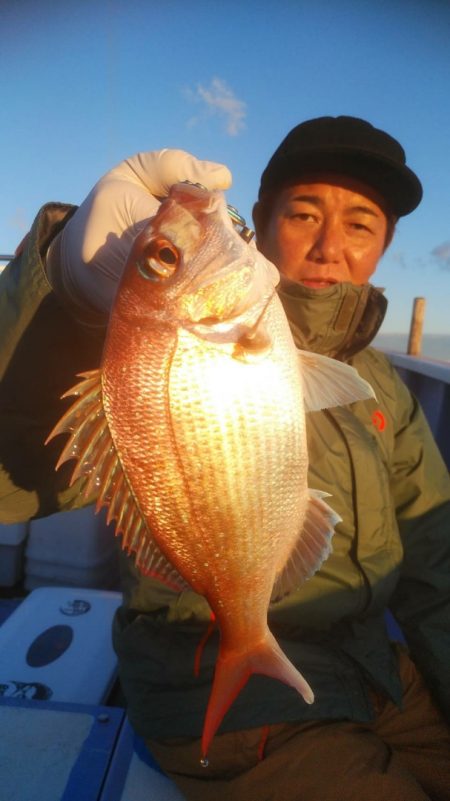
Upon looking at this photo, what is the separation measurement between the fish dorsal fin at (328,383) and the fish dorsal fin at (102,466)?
1.70 ft

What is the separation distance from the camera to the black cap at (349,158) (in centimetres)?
194

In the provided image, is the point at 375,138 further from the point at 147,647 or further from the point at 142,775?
the point at 142,775

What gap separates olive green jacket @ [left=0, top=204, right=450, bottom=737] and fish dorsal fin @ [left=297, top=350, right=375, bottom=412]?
641mm

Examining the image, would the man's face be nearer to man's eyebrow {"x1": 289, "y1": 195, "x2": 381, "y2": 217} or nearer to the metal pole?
man's eyebrow {"x1": 289, "y1": 195, "x2": 381, "y2": 217}

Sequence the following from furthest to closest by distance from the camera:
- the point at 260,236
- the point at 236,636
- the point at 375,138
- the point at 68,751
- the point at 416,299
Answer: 1. the point at 416,299
2. the point at 260,236
3. the point at 375,138
4. the point at 68,751
5. the point at 236,636

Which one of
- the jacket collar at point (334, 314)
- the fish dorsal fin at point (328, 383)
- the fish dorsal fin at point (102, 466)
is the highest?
the jacket collar at point (334, 314)

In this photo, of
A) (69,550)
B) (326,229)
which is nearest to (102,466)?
(326,229)

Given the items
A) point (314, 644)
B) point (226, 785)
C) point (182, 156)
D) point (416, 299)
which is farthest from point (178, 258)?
point (416, 299)

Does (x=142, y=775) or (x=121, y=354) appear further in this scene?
(x=142, y=775)

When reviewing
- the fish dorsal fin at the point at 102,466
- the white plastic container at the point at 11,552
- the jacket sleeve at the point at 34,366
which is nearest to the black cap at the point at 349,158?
the jacket sleeve at the point at 34,366

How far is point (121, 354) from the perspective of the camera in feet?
3.34

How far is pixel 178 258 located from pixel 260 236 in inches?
51.4

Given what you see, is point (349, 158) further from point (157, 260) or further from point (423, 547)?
point (423, 547)

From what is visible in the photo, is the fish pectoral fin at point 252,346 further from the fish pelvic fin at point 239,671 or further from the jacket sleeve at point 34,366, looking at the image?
the fish pelvic fin at point 239,671
